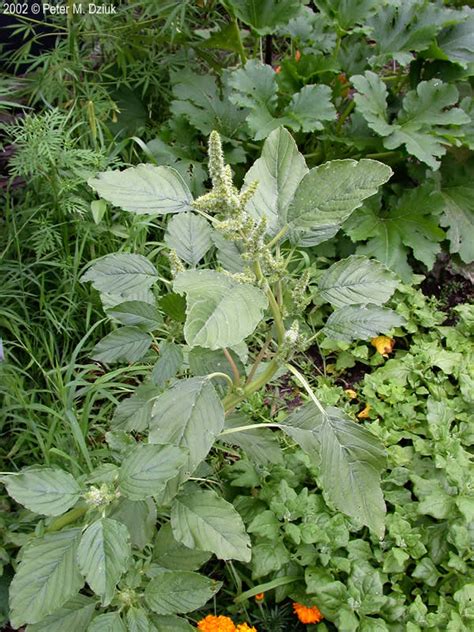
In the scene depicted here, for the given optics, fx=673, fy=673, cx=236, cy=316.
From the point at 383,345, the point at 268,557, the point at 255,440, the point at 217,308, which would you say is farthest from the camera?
the point at 383,345

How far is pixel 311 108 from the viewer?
2.56 m

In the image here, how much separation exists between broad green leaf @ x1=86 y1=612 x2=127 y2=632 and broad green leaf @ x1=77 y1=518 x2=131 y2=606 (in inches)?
6.6

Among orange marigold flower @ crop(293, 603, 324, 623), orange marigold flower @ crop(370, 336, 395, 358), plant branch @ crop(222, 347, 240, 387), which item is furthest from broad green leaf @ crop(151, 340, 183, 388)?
orange marigold flower @ crop(370, 336, 395, 358)

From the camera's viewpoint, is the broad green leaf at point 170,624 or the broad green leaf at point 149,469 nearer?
the broad green leaf at point 149,469

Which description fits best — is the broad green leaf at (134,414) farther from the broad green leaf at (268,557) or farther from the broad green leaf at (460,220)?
the broad green leaf at (460,220)

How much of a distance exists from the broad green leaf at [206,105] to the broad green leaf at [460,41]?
0.87 metres

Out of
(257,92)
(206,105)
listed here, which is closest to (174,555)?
(257,92)

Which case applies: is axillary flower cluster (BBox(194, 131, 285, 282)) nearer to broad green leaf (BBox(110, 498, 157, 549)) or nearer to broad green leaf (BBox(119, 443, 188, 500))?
broad green leaf (BBox(119, 443, 188, 500))

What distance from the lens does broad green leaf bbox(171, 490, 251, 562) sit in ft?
4.28

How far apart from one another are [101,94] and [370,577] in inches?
84.8

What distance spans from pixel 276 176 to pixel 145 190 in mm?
250

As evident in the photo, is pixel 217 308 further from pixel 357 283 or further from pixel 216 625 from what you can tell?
pixel 216 625

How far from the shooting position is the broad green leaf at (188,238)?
144cm

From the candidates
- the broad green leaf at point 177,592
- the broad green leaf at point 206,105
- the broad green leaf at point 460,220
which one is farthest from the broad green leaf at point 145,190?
the broad green leaf at point 460,220
